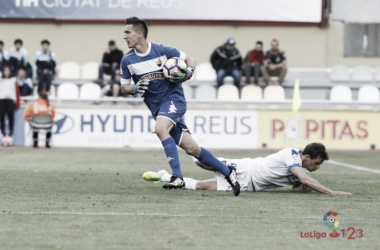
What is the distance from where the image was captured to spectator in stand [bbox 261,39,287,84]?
2182 cm

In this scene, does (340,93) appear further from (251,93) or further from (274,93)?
(251,93)

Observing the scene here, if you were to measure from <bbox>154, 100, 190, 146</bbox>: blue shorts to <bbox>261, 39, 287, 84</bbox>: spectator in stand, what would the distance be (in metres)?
12.9

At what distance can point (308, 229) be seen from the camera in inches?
238

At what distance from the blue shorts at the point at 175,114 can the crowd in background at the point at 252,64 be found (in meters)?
12.5

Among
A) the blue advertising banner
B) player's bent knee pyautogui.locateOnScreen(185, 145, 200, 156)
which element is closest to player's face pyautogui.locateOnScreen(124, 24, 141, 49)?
player's bent knee pyautogui.locateOnScreen(185, 145, 200, 156)

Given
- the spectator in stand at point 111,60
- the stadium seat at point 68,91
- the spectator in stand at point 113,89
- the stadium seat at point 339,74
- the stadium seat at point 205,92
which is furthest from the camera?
the stadium seat at point 339,74

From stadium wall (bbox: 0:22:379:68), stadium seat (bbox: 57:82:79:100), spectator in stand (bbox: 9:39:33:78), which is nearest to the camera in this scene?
spectator in stand (bbox: 9:39:33:78)

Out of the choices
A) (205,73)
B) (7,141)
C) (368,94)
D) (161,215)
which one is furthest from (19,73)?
(161,215)

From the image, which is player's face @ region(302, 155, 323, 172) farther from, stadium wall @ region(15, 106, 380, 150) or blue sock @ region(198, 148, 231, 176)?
stadium wall @ region(15, 106, 380, 150)

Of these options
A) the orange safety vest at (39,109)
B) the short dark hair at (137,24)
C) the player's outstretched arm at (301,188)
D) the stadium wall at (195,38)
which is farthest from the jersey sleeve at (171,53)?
the stadium wall at (195,38)

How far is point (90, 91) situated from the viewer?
21.9m

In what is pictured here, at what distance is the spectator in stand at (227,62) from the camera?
21.3 meters

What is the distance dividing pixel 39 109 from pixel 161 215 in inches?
532

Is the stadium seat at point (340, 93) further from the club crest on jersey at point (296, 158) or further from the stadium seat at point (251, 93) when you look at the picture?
the club crest on jersey at point (296, 158)
